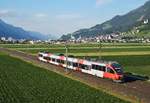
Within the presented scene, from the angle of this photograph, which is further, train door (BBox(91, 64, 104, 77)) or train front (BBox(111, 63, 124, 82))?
train door (BBox(91, 64, 104, 77))

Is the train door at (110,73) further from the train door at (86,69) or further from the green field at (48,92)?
the train door at (86,69)

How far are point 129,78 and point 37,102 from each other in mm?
34772

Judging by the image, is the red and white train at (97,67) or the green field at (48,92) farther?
the red and white train at (97,67)

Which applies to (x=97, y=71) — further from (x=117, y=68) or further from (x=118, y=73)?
(x=118, y=73)

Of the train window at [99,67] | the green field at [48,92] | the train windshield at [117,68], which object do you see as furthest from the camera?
the train window at [99,67]

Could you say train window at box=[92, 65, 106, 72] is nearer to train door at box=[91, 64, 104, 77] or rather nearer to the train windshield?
train door at box=[91, 64, 104, 77]

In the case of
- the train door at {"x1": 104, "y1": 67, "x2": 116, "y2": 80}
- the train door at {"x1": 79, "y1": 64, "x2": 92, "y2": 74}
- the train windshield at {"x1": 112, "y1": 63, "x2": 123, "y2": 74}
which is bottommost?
the train door at {"x1": 79, "y1": 64, "x2": 92, "y2": 74}

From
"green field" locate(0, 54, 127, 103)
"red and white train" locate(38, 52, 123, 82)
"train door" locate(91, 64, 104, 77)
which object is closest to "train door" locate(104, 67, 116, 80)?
"red and white train" locate(38, 52, 123, 82)

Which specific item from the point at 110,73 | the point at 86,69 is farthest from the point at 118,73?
the point at 86,69

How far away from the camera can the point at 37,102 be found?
162ft

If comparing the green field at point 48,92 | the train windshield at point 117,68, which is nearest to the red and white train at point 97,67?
the train windshield at point 117,68

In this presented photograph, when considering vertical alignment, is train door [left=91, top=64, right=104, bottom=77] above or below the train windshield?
below

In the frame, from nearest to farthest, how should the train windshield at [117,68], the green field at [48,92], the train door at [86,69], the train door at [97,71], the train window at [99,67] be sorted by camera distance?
the green field at [48,92] → the train windshield at [117,68] → the train window at [99,67] → the train door at [97,71] → the train door at [86,69]

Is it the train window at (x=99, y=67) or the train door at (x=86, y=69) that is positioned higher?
the train window at (x=99, y=67)
